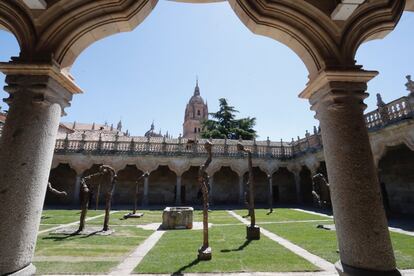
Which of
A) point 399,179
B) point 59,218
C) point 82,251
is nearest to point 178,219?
point 82,251

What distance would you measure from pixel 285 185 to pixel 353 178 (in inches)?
980

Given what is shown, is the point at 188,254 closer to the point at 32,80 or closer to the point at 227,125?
the point at 32,80

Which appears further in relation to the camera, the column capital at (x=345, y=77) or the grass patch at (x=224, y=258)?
the grass patch at (x=224, y=258)

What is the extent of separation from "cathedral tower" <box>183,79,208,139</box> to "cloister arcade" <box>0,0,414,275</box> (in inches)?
2212

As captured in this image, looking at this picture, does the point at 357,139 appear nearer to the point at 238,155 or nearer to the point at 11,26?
the point at 11,26

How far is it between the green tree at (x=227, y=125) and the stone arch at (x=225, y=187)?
11.2 metres

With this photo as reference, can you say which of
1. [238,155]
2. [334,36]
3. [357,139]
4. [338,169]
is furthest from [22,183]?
[238,155]

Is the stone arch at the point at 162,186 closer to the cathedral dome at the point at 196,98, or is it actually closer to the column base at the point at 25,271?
the column base at the point at 25,271

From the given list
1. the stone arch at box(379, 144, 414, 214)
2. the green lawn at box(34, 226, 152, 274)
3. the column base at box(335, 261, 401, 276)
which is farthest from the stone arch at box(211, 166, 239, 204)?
the column base at box(335, 261, 401, 276)

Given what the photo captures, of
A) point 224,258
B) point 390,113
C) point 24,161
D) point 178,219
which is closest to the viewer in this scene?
point 24,161

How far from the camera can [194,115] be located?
6266cm

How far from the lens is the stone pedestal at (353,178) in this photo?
232 cm

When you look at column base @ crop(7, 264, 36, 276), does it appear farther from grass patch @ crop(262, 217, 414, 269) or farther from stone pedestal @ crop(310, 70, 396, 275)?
grass patch @ crop(262, 217, 414, 269)

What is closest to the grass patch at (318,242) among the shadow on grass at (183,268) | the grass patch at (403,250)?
the grass patch at (403,250)
